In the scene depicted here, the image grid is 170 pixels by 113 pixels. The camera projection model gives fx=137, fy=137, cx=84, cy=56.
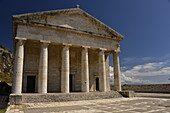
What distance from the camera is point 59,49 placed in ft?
72.8

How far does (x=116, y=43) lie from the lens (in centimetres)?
2253

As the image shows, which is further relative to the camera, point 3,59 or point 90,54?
point 3,59

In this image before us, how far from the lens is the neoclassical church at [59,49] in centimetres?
1603

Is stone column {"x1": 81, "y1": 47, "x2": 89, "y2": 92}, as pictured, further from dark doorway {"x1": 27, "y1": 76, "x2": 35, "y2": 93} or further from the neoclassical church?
dark doorway {"x1": 27, "y1": 76, "x2": 35, "y2": 93}

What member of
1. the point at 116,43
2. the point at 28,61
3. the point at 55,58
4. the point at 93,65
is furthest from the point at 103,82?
the point at 28,61

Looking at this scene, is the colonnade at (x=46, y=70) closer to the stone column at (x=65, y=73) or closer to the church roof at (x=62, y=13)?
the stone column at (x=65, y=73)

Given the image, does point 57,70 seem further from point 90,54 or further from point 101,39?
point 101,39

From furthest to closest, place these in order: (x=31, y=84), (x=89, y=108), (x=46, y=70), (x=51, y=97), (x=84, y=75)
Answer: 1. (x=31, y=84)
2. (x=84, y=75)
3. (x=46, y=70)
4. (x=51, y=97)
5. (x=89, y=108)

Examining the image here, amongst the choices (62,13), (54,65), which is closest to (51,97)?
(54,65)

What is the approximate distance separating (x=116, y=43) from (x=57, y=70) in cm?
1051

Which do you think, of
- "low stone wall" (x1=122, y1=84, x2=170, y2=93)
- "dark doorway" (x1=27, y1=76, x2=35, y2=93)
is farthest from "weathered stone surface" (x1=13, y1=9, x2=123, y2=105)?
"low stone wall" (x1=122, y1=84, x2=170, y2=93)

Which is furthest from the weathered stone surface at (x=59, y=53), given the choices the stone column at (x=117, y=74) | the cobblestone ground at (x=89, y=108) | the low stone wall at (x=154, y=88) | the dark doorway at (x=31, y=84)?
the low stone wall at (x=154, y=88)

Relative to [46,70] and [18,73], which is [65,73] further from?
[18,73]

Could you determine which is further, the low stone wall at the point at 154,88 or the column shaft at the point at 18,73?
the low stone wall at the point at 154,88
